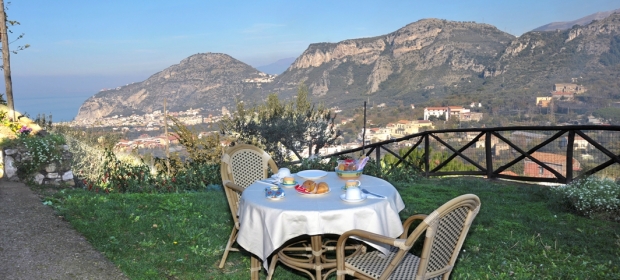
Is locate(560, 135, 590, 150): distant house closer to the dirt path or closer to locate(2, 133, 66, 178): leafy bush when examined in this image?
the dirt path

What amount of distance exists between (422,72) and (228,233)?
949 inches

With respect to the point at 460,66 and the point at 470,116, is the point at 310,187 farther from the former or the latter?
the point at 460,66

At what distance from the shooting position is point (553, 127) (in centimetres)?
680

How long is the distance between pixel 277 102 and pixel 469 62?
Result: 1754cm

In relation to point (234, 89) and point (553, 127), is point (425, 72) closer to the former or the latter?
point (234, 89)

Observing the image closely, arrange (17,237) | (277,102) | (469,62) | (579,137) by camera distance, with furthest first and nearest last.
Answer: (469,62), (277,102), (579,137), (17,237)

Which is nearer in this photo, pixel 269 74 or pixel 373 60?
pixel 269 74

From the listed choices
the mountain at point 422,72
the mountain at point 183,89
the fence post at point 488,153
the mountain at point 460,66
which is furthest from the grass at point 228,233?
the mountain at point 183,89

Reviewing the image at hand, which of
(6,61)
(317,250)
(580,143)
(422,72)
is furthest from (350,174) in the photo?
(422,72)

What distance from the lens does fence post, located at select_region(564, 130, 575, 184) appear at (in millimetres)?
6586

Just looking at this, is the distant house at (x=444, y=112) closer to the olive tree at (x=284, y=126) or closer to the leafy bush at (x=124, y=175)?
the olive tree at (x=284, y=126)

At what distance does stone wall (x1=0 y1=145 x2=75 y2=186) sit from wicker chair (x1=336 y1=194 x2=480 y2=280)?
536 centimetres

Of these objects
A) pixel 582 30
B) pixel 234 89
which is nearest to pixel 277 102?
pixel 234 89

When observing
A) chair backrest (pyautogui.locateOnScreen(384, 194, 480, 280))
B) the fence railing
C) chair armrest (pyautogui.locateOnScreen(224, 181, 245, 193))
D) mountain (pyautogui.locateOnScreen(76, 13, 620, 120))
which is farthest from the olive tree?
chair backrest (pyautogui.locateOnScreen(384, 194, 480, 280))
